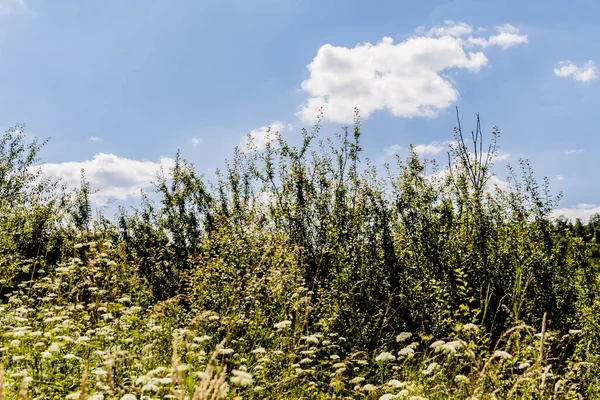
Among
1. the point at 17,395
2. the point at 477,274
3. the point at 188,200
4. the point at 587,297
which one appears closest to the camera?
the point at 17,395

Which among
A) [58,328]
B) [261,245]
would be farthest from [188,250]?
[58,328]

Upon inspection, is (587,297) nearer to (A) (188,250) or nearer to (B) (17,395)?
(B) (17,395)

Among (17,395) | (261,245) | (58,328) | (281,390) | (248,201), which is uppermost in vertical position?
(248,201)

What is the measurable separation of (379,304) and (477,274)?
75.5 inches

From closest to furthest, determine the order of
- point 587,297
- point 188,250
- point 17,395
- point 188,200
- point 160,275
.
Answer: point 17,395 → point 587,297 → point 160,275 → point 188,250 → point 188,200

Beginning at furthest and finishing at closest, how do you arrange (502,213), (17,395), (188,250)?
(188,250) < (502,213) < (17,395)

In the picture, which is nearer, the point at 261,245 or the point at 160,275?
the point at 261,245

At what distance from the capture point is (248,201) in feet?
46.2

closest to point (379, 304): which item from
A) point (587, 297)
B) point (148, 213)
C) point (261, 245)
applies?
point (261, 245)

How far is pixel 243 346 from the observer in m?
4.77

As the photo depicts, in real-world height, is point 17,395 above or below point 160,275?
below

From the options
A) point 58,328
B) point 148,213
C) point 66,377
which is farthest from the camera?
point 148,213

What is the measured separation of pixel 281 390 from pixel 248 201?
10.6 meters

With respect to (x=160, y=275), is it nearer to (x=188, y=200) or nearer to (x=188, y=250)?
(x=188, y=250)
